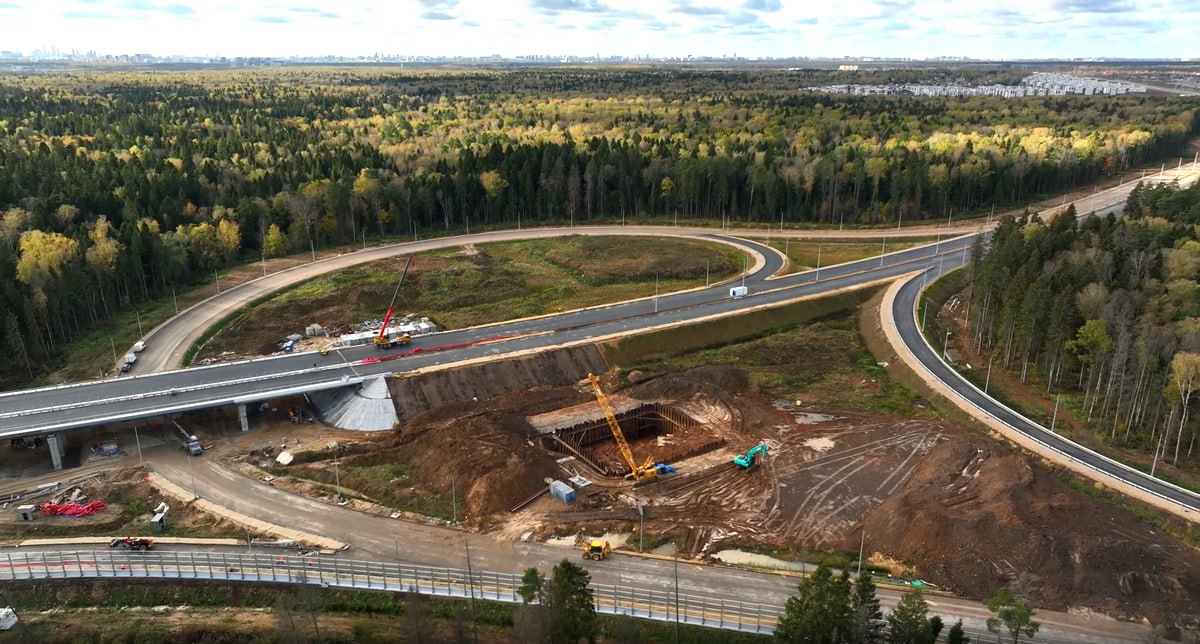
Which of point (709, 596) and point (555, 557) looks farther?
point (555, 557)

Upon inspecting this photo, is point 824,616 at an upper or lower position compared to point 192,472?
upper

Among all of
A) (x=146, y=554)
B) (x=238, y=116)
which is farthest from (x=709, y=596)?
(x=238, y=116)

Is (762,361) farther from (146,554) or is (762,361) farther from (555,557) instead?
(146,554)

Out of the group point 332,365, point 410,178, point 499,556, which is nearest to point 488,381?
point 332,365

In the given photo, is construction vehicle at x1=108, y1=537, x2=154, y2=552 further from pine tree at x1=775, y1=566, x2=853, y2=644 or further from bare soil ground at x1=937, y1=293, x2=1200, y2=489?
bare soil ground at x1=937, y1=293, x2=1200, y2=489

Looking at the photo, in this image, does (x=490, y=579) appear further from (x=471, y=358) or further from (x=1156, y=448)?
(x=1156, y=448)

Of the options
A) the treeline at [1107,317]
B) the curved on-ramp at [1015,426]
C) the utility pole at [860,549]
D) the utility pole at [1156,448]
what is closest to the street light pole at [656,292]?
the curved on-ramp at [1015,426]

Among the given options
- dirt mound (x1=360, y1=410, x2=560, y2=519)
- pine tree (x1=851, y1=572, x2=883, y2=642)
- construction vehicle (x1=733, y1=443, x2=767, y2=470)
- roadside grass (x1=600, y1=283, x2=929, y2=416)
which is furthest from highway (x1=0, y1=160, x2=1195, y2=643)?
construction vehicle (x1=733, y1=443, x2=767, y2=470)
